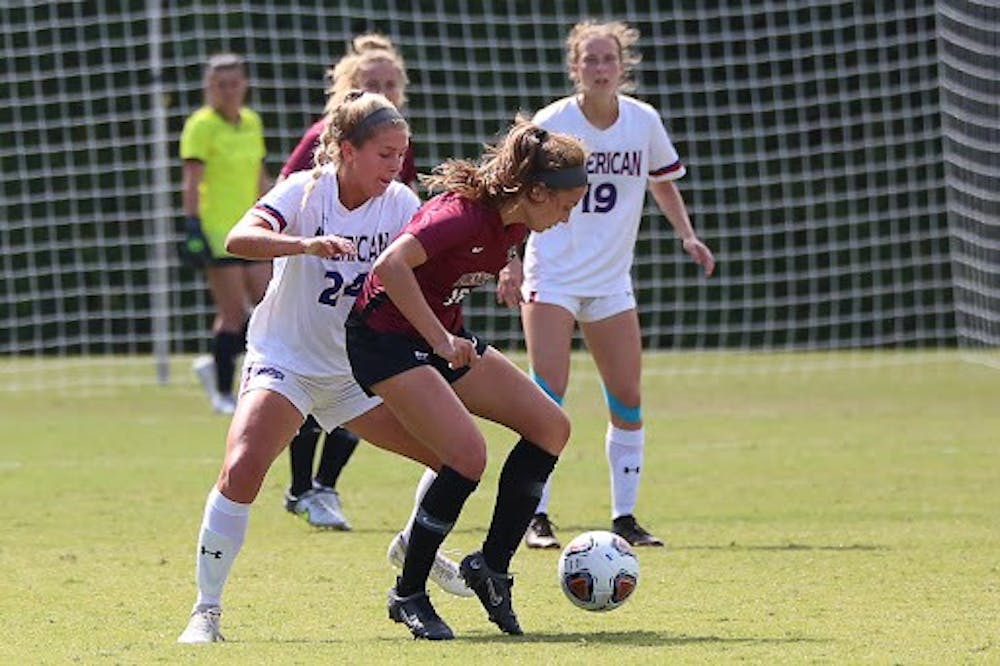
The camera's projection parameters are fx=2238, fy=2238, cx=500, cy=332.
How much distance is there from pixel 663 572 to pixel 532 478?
1.49 m

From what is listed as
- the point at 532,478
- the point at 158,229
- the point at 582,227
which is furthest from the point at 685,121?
the point at 532,478

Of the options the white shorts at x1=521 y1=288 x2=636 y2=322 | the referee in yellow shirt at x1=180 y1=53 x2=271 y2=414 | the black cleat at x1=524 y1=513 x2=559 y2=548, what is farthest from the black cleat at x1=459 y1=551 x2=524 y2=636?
the referee in yellow shirt at x1=180 y1=53 x2=271 y2=414

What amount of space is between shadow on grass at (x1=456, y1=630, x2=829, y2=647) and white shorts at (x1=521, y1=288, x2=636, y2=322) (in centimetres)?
275

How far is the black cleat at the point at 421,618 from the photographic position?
657 centimetres

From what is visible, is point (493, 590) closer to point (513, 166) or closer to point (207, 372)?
point (513, 166)

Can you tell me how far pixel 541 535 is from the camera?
9023 mm

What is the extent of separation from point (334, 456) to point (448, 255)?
3.32 meters

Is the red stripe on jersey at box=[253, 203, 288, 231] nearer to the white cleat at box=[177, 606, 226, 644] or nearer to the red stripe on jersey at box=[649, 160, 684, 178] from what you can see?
the white cleat at box=[177, 606, 226, 644]

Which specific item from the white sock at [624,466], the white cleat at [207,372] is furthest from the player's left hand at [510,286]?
the white cleat at [207,372]

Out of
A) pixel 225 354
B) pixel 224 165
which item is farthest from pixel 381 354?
pixel 224 165

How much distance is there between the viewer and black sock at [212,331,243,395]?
48.5ft

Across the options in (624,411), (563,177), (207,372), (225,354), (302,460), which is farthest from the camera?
(207,372)

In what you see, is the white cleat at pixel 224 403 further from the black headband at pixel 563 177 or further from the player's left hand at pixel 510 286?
the black headband at pixel 563 177

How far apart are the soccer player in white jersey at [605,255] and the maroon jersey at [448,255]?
2.38 metres
